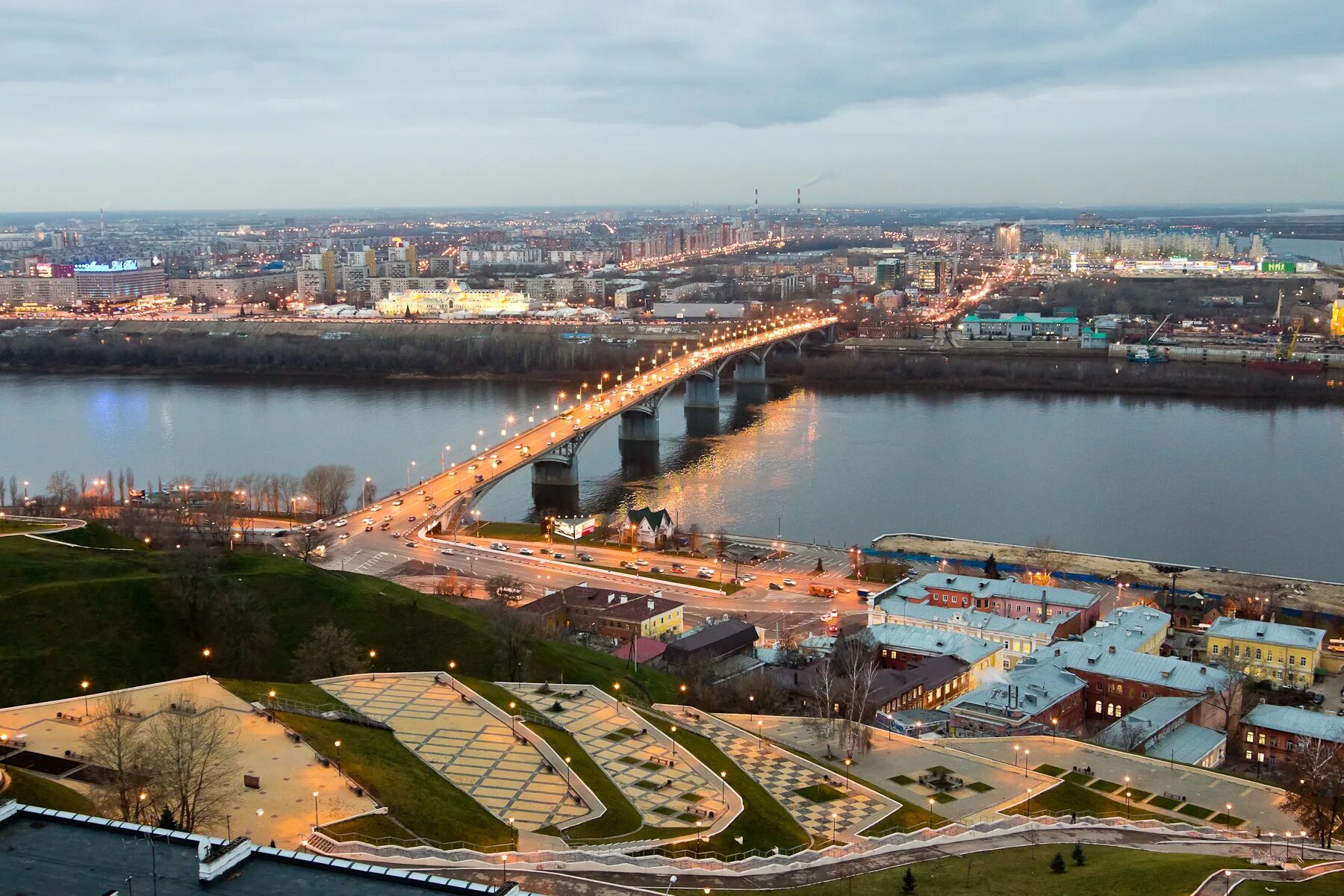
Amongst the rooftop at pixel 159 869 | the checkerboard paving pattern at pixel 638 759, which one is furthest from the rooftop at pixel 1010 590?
the rooftop at pixel 159 869

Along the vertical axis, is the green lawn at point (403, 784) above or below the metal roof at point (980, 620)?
above

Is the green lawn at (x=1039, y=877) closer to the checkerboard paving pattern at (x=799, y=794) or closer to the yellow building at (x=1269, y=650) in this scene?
the checkerboard paving pattern at (x=799, y=794)

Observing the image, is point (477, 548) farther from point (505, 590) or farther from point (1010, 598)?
point (1010, 598)

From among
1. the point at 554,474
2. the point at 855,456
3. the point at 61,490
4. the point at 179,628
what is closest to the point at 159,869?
the point at 179,628

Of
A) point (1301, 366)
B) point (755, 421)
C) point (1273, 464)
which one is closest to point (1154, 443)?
point (1273, 464)

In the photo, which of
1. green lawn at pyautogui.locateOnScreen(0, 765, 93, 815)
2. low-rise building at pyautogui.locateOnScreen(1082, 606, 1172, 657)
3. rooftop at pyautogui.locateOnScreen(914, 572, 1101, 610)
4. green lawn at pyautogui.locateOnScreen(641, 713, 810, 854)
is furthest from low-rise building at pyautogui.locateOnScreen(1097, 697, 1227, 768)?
green lawn at pyautogui.locateOnScreen(0, 765, 93, 815)

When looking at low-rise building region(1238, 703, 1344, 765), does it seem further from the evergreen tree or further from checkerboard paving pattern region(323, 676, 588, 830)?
checkerboard paving pattern region(323, 676, 588, 830)
